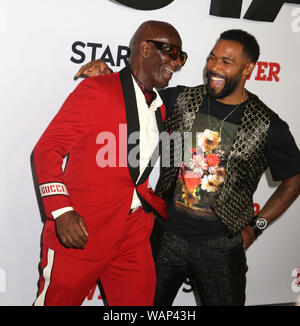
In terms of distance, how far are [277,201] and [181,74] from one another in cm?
108

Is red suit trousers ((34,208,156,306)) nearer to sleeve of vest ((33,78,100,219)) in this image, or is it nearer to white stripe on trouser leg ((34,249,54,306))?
white stripe on trouser leg ((34,249,54,306))

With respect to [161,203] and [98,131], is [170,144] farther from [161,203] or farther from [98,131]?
[98,131]

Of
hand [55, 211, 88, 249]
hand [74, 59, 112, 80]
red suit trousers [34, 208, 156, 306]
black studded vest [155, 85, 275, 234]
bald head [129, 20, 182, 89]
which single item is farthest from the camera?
hand [74, 59, 112, 80]

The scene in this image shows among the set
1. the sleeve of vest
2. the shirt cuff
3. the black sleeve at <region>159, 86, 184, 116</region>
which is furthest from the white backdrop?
the shirt cuff

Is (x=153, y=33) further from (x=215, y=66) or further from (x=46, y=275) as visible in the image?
(x=46, y=275)

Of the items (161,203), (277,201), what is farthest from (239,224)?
(161,203)

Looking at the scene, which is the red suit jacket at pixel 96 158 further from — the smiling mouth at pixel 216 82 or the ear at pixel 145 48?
the smiling mouth at pixel 216 82

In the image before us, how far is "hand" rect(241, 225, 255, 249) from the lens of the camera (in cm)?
208

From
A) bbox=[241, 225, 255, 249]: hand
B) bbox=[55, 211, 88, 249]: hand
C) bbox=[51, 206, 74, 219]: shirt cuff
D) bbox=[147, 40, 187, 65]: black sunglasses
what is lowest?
bbox=[241, 225, 255, 249]: hand

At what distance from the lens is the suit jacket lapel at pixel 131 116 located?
174 cm

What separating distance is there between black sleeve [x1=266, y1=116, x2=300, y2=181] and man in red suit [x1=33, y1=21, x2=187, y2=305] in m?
0.63

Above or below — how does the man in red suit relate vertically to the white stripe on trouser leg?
above

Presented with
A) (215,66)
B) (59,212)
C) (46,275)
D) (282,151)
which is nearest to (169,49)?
(215,66)

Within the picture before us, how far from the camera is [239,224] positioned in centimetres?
204
